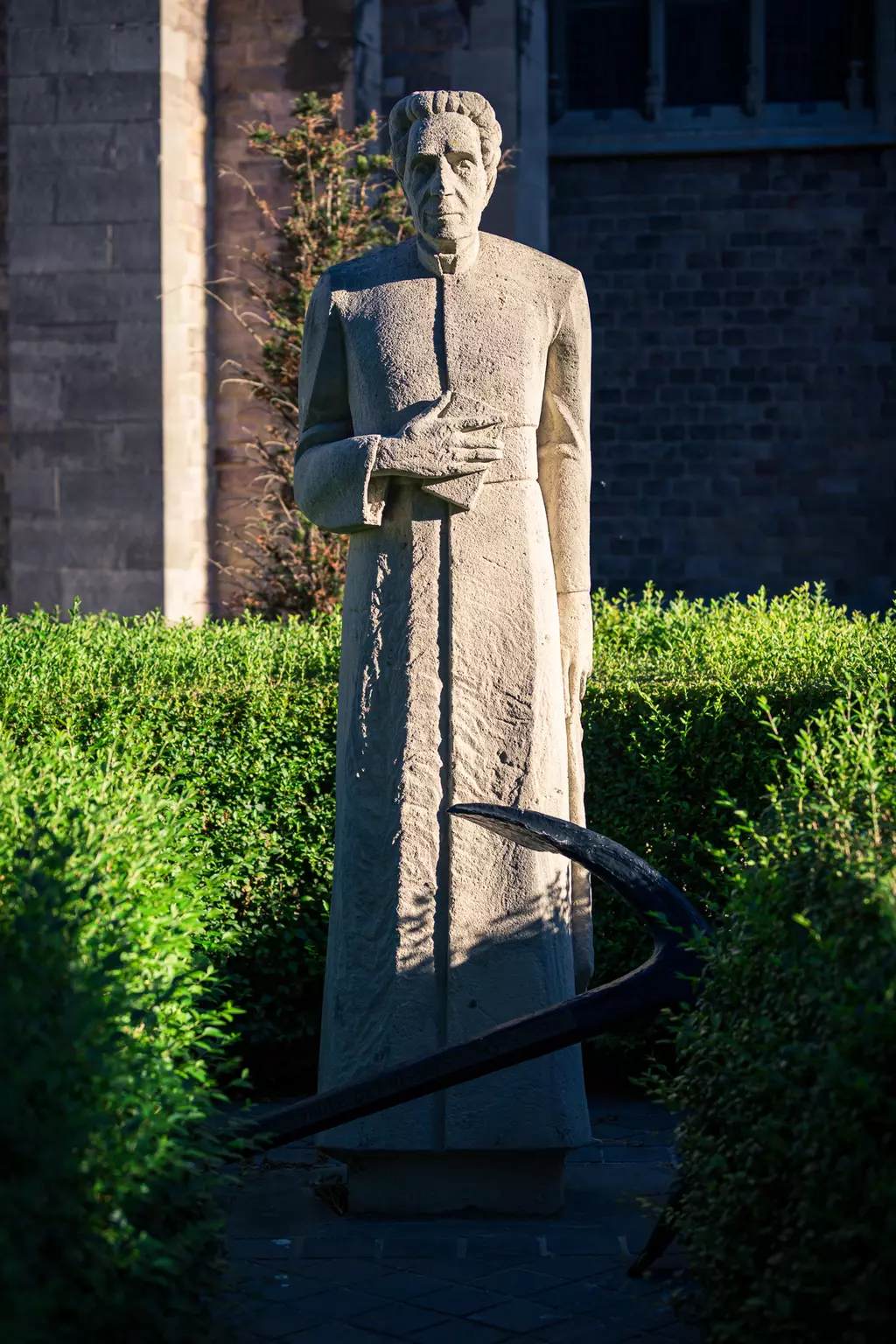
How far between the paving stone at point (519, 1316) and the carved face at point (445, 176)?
243 cm

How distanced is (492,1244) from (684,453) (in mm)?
13444

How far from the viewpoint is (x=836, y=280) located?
53.4 feet

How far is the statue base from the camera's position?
151 inches

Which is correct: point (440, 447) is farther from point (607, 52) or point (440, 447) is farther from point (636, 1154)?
point (607, 52)

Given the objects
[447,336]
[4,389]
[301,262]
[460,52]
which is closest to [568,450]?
[447,336]

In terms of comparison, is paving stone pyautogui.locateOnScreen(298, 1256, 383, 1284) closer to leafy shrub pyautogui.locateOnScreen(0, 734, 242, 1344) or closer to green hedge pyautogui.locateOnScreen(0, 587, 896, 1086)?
leafy shrub pyautogui.locateOnScreen(0, 734, 242, 1344)

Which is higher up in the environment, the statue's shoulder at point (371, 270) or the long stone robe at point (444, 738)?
the statue's shoulder at point (371, 270)

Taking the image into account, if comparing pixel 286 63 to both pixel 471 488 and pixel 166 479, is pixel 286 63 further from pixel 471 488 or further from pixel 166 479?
pixel 471 488

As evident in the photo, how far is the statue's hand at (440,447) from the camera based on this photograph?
369 cm

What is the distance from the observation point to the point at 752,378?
16.3m

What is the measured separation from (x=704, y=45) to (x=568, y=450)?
13914 millimetres

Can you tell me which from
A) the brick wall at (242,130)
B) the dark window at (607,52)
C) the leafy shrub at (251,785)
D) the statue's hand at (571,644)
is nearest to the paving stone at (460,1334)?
the statue's hand at (571,644)

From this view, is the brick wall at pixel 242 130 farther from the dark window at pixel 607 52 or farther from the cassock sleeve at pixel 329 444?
the cassock sleeve at pixel 329 444

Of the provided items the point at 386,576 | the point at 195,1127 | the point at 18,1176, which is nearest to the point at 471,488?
the point at 386,576
